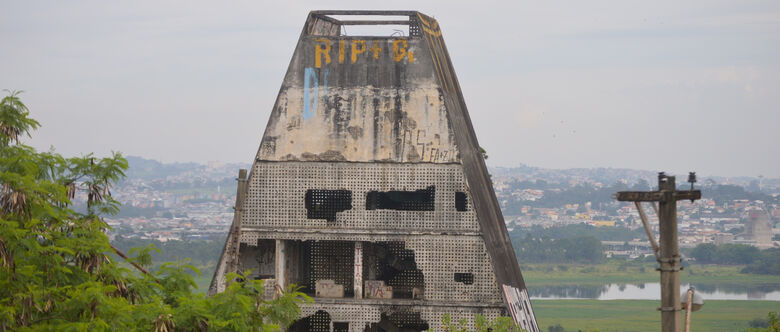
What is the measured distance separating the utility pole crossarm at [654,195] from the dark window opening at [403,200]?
9.36m

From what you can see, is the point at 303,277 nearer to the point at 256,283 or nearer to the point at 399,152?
the point at 399,152

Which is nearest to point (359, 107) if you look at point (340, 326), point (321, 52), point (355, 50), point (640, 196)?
point (355, 50)

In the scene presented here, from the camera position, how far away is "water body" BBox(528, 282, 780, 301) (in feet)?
352

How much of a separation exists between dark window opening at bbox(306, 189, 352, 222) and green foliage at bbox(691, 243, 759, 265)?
373ft

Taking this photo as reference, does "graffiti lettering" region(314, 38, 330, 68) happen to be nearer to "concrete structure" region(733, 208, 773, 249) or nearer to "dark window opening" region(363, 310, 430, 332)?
"dark window opening" region(363, 310, 430, 332)

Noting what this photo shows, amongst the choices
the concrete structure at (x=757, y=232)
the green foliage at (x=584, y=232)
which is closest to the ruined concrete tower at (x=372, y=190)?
the concrete structure at (x=757, y=232)

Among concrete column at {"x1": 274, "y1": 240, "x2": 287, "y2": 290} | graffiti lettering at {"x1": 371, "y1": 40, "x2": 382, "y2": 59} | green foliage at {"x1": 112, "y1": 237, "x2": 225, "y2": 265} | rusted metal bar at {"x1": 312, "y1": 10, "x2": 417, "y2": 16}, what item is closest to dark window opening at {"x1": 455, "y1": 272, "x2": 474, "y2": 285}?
concrete column at {"x1": 274, "y1": 240, "x2": 287, "y2": 290}

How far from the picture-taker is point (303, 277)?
27.8m

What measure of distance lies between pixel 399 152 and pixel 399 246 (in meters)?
2.42

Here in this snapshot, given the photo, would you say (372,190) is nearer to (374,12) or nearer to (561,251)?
(374,12)

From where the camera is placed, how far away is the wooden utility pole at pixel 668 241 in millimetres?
16062

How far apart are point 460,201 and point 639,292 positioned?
295ft

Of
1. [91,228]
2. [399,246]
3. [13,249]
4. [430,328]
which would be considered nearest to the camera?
[13,249]

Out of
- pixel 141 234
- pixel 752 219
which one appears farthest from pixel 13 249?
pixel 752 219
